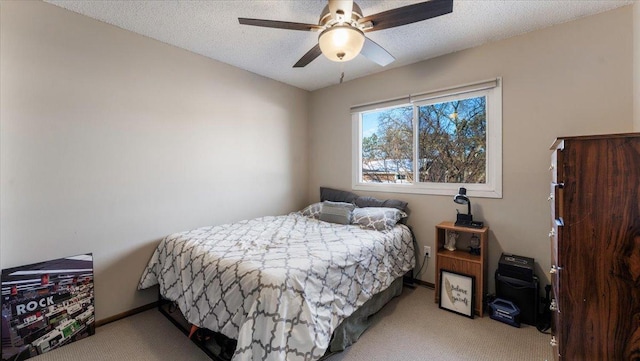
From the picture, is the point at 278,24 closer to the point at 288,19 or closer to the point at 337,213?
the point at 288,19

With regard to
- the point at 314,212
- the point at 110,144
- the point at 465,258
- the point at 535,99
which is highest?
the point at 535,99

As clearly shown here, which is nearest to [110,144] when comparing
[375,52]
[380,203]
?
[375,52]

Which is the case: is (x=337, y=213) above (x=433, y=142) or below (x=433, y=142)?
below

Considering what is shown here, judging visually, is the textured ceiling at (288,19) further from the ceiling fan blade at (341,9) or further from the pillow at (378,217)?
the pillow at (378,217)

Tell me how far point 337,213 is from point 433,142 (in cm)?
140

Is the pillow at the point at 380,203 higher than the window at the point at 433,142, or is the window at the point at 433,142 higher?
the window at the point at 433,142

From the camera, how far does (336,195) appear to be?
369 centimetres

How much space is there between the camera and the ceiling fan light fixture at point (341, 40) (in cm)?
159

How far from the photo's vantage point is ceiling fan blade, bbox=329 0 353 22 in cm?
155

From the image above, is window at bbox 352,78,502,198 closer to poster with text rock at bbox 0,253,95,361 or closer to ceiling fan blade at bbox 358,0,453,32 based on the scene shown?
ceiling fan blade at bbox 358,0,453,32

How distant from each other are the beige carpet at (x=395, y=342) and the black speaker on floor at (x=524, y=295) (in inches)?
3.7

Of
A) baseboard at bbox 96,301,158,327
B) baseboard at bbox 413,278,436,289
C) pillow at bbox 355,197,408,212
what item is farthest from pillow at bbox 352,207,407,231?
baseboard at bbox 96,301,158,327

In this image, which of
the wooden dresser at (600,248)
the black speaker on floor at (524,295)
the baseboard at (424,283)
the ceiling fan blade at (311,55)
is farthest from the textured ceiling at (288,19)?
the baseboard at (424,283)

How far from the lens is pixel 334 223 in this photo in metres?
3.01
